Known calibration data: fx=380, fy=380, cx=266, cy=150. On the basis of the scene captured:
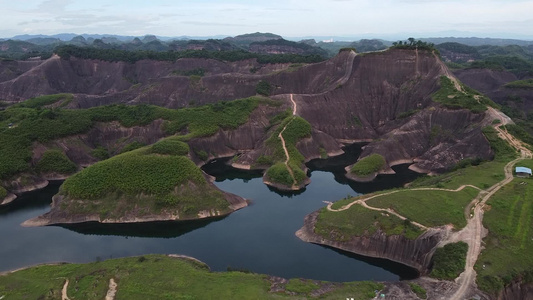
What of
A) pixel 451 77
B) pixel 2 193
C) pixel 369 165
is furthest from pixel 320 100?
pixel 2 193

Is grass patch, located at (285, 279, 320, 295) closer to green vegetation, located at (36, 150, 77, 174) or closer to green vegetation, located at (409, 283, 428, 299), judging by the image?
green vegetation, located at (409, 283, 428, 299)

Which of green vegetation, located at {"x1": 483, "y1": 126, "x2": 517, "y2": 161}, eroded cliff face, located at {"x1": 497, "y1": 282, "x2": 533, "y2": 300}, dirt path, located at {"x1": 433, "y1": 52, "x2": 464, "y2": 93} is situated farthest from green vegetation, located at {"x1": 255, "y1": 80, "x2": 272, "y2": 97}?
eroded cliff face, located at {"x1": 497, "y1": 282, "x2": 533, "y2": 300}

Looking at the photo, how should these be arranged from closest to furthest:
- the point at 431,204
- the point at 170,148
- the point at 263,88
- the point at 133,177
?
1. the point at 431,204
2. the point at 133,177
3. the point at 170,148
4. the point at 263,88

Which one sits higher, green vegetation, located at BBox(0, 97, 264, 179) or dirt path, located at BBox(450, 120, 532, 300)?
green vegetation, located at BBox(0, 97, 264, 179)

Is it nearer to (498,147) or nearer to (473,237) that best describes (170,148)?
(473,237)

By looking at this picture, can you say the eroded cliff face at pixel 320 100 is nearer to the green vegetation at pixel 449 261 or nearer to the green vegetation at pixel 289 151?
the green vegetation at pixel 289 151

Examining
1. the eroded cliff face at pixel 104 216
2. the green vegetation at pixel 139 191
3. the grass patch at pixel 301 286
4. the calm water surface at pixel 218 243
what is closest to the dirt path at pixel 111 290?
the calm water surface at pixel 218 243
